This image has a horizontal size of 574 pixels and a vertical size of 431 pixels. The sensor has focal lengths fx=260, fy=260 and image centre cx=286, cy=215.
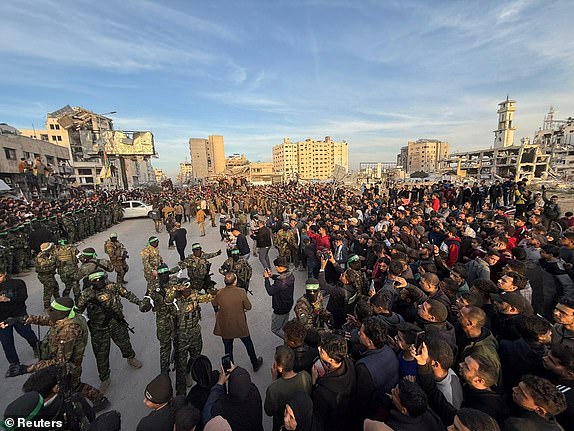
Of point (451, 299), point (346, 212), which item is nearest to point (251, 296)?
point (451, 299)

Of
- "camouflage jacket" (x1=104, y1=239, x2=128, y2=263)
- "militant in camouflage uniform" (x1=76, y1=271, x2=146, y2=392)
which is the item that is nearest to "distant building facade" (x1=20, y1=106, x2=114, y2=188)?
"camouflage jacket" (x1=104, y1=239, x2=128, y2=263)

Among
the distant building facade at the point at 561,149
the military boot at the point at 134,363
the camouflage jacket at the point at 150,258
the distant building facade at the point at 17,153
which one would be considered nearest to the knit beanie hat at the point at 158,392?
the military boot at the point at 134,363

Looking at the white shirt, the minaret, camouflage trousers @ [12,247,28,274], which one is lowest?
camouflage trousers @ [12,247,28,274]

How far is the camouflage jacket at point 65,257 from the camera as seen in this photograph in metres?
5.80

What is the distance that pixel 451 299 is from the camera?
11.8 feet

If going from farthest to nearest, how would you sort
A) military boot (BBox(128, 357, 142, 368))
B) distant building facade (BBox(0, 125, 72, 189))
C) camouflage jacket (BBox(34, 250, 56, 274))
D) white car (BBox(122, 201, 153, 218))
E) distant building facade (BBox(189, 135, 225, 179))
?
distant building facade (BBox(189, 135, 225, 179)) < distant building facade (BBox(0, 125, 72, 189)) < white car (BBox(122, 201, 153, 218)) < camouflage jacket (BBox(34, 250, 56, 274)) < military boot (BBox(128, 357, 142, 368))

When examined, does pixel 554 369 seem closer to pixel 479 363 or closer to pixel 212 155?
pixel 479 363

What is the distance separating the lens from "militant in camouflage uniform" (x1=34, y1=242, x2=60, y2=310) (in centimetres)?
542

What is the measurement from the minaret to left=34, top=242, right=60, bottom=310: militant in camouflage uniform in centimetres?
9823

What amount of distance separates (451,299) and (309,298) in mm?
1960

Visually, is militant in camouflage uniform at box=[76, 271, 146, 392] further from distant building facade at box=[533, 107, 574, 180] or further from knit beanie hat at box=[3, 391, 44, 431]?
distant building facade at box=[533, 107, 574, 180]

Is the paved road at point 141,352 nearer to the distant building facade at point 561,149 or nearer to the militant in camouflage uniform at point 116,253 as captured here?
the militant in camouflage uniform at point 116,253

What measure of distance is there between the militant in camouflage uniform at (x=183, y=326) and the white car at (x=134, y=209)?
58.2 feet

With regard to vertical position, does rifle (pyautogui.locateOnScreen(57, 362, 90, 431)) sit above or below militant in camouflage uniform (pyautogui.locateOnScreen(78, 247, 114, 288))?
below
